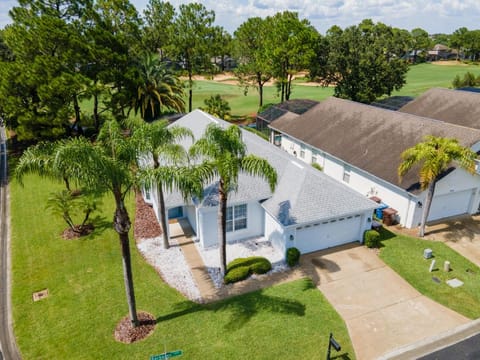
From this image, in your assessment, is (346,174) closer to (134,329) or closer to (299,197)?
(299,197)

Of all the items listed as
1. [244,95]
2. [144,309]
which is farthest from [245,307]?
[244,95]

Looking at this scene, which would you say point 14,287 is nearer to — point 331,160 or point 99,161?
point 99,161

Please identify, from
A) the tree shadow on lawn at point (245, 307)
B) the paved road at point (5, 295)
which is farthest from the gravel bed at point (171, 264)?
the paved road at point (5, 295)

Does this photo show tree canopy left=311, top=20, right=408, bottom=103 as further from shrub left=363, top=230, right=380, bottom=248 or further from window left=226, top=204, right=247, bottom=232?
window left=226, top=204, right=247, bottom=232

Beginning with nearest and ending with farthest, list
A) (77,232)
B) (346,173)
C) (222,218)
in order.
Result: (222,218) < (77,232) < (346,173)

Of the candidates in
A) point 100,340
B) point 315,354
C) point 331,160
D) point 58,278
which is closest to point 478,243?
point 331,160

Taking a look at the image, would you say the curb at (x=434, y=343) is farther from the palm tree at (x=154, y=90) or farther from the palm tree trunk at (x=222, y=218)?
the palm tree at (x=154, y=90)
